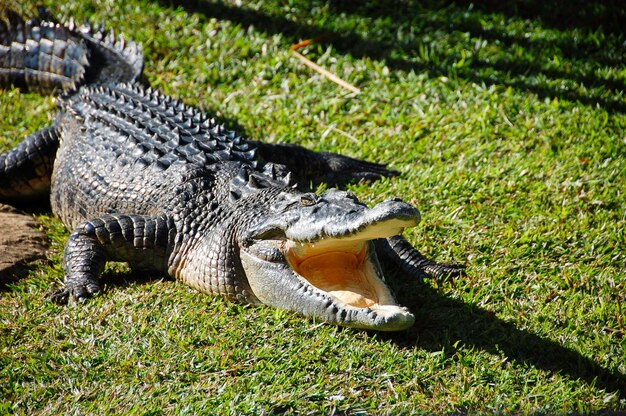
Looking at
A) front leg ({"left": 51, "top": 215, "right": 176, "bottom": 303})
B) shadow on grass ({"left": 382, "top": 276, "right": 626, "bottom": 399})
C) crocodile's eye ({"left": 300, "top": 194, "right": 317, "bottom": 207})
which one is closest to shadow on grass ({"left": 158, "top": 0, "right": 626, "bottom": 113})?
shadow on grass ({"left": 382, "top": 276, "right": 626, "bottom": 399})

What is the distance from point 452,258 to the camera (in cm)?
466

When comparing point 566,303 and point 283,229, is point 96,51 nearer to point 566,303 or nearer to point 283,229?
point 283,229

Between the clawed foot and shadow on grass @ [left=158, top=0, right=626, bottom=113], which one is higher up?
shadow on grass @ [left=158, top=0, right=626, bottom=113]

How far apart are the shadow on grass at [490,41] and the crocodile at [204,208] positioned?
170cm

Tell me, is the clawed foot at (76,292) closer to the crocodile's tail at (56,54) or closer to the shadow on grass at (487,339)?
the shadow on grass at (487,339)

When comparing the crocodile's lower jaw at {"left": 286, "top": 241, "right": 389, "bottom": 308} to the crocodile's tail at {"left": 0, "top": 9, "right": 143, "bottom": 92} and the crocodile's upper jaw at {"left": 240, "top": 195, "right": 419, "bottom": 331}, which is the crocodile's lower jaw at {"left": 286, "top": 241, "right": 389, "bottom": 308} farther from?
the crocodile's tail at {"left": 0, "top": 9, "right": 143, "bottom": 92}

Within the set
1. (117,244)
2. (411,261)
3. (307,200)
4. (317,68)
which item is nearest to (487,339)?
(411,261)

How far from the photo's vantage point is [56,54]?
267 inches

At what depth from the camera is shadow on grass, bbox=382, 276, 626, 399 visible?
3.66 metres

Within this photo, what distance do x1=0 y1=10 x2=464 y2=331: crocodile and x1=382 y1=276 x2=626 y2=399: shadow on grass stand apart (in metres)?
0.27

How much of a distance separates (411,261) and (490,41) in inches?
138

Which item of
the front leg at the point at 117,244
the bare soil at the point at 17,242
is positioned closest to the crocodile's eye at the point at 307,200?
the front leg at the point at 117,244

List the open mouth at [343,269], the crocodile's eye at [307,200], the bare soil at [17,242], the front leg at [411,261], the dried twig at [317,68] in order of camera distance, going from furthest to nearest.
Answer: the dried twig at [317,68], the bare soil at [17,242], the front leg at [411,261], the crocodile's eye at [307,200], the open mouth at [343,269]

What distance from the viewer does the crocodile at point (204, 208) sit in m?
3.81
